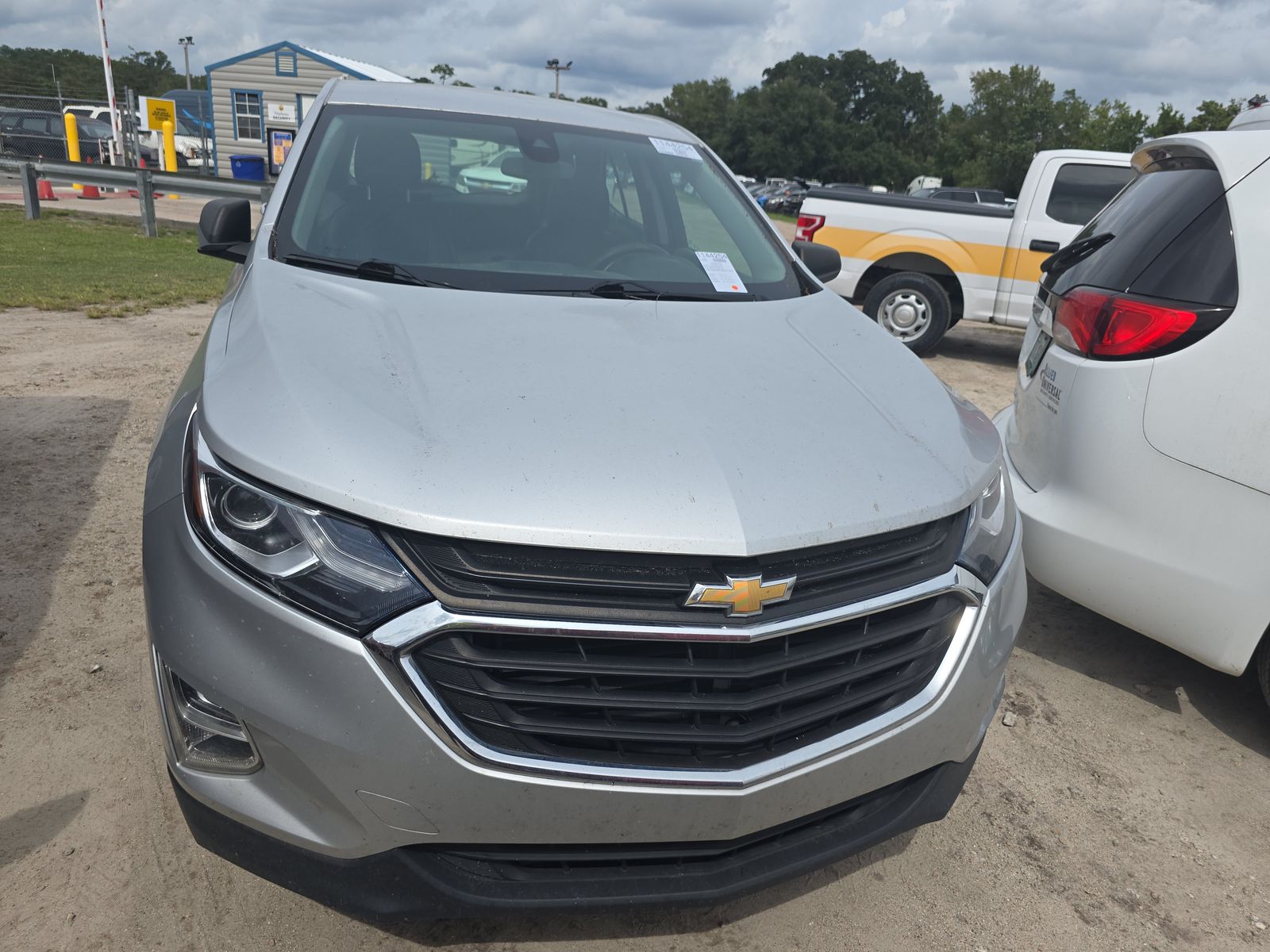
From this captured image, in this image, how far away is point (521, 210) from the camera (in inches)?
117

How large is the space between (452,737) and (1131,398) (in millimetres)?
2134

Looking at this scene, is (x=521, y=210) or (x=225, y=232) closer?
(x=521, y=210)

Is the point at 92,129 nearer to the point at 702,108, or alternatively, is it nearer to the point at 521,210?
the point at 521,210

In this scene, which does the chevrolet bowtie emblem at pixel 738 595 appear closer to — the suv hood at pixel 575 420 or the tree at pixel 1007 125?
the suv hood at pixel 575 420

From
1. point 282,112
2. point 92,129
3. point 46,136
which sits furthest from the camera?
point 282,112

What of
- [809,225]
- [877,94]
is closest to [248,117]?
[809,225]

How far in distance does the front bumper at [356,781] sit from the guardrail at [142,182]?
11.8 metres

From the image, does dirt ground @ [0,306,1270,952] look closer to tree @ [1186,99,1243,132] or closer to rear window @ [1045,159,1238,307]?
rear window @ [1045,159,1238,307]

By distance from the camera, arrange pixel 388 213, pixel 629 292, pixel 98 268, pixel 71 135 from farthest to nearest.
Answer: pixel 71 135, pixel 98 268, pixel 388 213, pixel 629 292

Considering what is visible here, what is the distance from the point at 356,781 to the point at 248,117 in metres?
33.2

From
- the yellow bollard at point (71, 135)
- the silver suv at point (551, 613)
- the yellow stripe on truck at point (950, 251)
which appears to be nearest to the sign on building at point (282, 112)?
the yellow bollard at point (71, 135)

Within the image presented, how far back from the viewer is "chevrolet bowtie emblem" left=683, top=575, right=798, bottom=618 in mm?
1608

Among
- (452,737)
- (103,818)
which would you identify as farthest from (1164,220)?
(103,818)

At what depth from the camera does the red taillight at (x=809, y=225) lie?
8.56 metres
